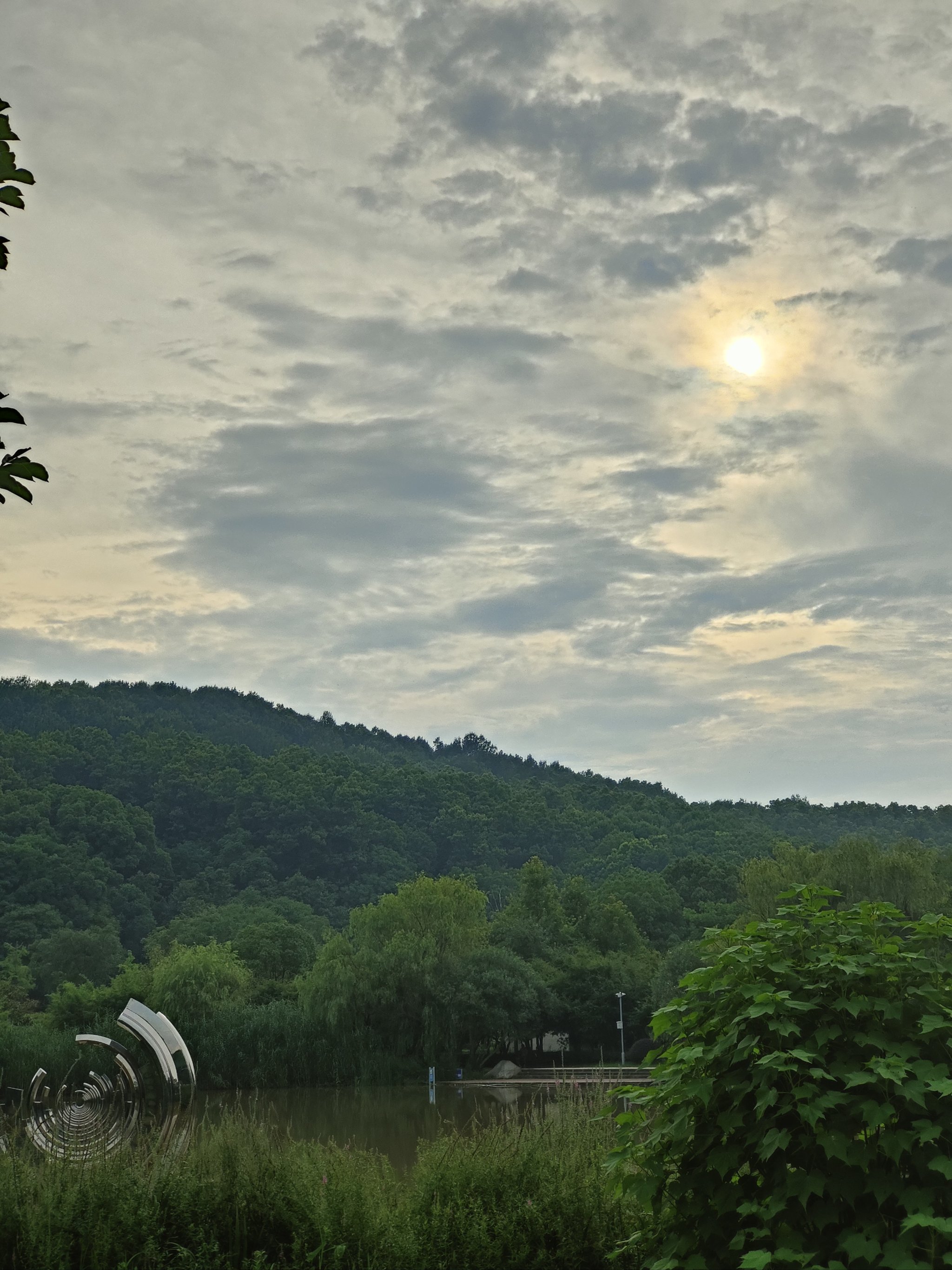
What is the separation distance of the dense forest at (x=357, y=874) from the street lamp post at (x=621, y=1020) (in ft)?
2.31

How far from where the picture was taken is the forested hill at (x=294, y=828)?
79625mm

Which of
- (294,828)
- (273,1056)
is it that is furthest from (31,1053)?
(294,828)

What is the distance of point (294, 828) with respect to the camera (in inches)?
4021

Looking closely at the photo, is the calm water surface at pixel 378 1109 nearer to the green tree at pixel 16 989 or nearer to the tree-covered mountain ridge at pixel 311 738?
the green tree at pixel 16 989

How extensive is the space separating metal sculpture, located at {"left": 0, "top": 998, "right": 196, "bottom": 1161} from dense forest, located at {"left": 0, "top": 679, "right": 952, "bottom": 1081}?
13680mm

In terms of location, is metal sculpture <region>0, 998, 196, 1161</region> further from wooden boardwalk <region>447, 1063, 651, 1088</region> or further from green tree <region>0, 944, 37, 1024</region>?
green tree <region>0, 944, 37, 1024</region>

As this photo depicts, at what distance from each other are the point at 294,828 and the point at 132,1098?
293 ft

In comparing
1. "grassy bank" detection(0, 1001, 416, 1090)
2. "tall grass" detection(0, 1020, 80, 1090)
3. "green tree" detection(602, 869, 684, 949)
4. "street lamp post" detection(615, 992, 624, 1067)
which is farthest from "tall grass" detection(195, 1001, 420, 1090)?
"green tree" detection(602, 869, 684, 949)

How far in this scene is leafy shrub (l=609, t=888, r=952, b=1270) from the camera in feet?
14.8

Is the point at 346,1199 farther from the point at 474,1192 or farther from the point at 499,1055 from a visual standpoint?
the point at 499,1055

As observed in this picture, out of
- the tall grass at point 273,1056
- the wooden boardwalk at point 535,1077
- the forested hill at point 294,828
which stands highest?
the forested hill at point 294,828

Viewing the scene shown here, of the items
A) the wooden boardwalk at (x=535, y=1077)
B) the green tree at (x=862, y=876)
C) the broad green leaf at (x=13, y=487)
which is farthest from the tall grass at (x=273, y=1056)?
the broad green leaf at (x=13, y=487)

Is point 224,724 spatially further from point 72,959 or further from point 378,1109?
point 378,1109

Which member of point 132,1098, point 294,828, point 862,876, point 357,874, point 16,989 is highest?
point 294,828
